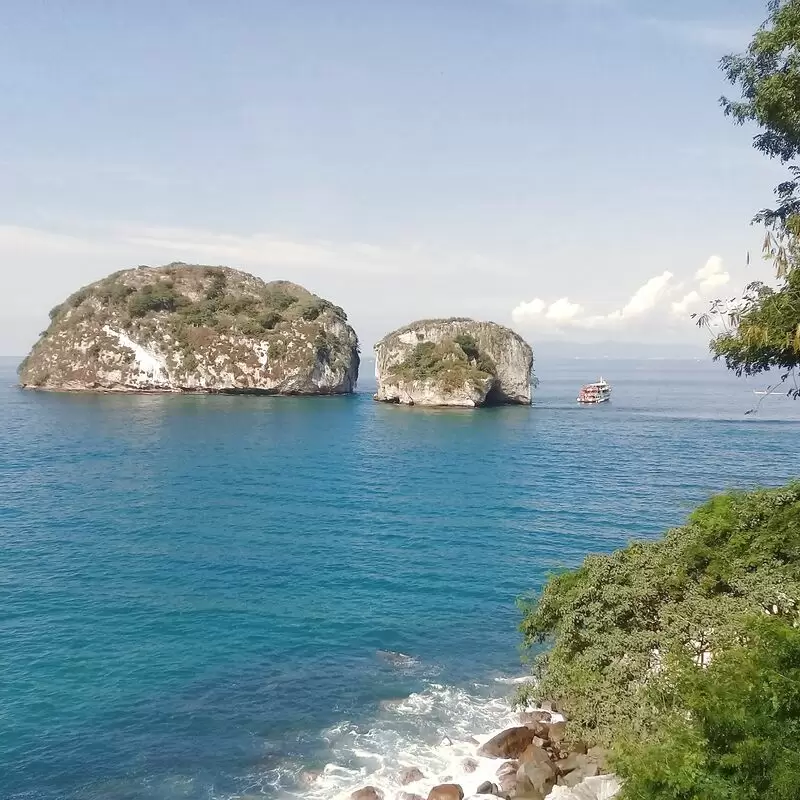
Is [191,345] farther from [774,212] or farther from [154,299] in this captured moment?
[774,212]

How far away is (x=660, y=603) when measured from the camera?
19453mm

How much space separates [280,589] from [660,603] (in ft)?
66.0

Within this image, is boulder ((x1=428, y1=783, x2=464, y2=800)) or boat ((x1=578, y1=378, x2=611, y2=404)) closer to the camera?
boulder ((x1=428, y1=783, x2=464, y2=800))

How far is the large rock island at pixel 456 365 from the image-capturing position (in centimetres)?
11875

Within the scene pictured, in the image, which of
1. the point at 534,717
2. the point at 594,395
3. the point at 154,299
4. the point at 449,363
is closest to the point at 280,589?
the point at 534,717

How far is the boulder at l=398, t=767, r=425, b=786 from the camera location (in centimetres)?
1994

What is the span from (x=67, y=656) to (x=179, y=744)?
24.7 feet

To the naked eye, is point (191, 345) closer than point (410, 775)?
No

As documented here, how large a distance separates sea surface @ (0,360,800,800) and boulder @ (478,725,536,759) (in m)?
Answer: 0.79

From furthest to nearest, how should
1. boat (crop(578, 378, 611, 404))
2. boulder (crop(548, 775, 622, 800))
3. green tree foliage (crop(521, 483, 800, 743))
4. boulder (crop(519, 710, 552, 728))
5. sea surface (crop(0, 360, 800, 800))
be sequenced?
boat (crop(578, 378, 611, 404)), boulder (crop(519, 710, 552, 728)), sea surface (crop(0, 360, 800, 800)), green tree foliage (crop(521, 483, 800, 743)), boulder (crop(548, 775, 622, 800))

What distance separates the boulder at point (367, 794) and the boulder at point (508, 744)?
3.93 meters

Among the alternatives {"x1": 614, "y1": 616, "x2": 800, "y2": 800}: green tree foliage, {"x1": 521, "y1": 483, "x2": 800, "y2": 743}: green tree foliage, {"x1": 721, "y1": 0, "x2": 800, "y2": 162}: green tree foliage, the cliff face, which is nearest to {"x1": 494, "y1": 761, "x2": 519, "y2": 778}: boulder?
{"x1": 521, "y1": 483, "x2": 800, "y2": 743}: green tree foliage

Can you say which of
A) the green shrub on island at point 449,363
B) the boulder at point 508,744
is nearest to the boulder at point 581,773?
the boulder at point 508,744

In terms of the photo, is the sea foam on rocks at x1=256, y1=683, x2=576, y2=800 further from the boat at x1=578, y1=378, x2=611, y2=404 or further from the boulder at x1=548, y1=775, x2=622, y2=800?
the boat at x1=578, y1=378, x2=611, y2=404
